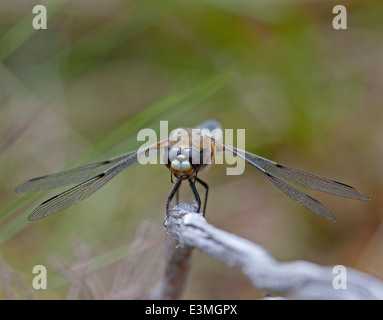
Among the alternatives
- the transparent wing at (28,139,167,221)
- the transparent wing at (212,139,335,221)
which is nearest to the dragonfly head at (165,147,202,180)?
the transparent wing at (28,139,167,221)

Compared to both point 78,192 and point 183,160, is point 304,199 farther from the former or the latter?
point 78,192

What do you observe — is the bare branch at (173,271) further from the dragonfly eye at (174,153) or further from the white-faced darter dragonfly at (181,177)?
the dragonfly eye at (174,153)

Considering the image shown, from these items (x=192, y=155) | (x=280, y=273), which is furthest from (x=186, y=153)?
(x=280, y=273)

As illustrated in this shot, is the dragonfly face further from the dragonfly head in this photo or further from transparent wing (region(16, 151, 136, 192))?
transparent wing (region(16, 151, 136, 192))
